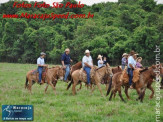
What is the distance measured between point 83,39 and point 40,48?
689 inches

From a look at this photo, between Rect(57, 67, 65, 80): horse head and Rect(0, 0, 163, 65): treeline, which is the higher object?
Rect(0, 0, 163, 65): treeline

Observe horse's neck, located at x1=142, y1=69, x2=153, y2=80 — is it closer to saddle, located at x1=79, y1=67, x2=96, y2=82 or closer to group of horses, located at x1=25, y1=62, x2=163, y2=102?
group of horses, located at x1=25, y1=62, x2=163, y2=102

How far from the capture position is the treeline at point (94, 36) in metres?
44.6

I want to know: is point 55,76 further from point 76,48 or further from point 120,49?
point 76,48

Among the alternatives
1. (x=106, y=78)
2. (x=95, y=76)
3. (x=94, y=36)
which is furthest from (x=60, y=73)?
(x=94, y=36)

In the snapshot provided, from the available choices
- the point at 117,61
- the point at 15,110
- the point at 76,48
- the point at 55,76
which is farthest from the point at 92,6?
the point at 15,110

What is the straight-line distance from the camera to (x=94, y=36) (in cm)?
5528

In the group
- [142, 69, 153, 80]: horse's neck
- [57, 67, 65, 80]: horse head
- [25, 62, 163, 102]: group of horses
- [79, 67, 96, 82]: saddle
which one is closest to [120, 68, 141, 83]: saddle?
[25, 62, 163, 102]: group of horses

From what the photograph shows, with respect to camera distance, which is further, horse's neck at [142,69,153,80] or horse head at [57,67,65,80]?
horse head at [57,67,65,80]

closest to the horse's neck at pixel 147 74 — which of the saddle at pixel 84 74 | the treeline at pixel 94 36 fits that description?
the saddle at pixel 84 74

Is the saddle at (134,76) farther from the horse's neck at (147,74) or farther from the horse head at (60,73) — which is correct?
the horse head at (60,73)

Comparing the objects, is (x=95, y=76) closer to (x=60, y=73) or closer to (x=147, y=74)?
(x=60, y=73)

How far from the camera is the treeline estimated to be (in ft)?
146

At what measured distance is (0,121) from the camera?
6949mm
